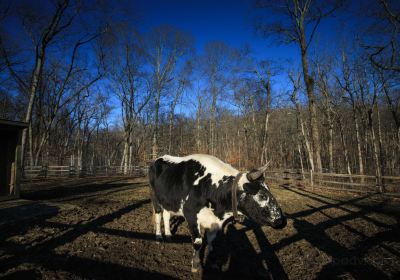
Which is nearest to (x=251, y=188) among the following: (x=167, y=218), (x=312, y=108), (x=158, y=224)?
(x=167, y=218)

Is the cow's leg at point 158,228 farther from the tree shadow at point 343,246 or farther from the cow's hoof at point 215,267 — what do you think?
the tree shadow at point 343,246

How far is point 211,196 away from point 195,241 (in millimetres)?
857

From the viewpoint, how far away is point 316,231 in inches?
249

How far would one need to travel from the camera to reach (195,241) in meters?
4.28

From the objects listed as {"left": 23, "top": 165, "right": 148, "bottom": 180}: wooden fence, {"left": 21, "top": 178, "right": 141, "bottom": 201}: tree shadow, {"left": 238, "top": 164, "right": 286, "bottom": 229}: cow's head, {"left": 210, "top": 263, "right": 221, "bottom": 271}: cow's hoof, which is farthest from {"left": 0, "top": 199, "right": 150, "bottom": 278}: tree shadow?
{"left": 23, "top": 165, "right": 148, "bottom": 180}: wooden fence

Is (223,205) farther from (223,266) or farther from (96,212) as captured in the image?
(96,212)

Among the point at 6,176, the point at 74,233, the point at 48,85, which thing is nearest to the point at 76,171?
the point at 48,85

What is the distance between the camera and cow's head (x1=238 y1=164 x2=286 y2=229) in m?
3.88

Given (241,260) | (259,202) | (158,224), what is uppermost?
(259,202)

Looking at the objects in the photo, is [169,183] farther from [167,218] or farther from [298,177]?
[298,177]

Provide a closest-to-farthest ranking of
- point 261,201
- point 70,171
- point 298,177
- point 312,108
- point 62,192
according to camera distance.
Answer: point 261,201, point 62,192, point 312,108, point 298,177, point 70,171

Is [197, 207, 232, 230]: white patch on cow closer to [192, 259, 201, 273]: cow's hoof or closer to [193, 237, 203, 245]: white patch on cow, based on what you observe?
[193, 237, 203, 245]: white patch on cow

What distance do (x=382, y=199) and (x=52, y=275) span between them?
1379 centimetres

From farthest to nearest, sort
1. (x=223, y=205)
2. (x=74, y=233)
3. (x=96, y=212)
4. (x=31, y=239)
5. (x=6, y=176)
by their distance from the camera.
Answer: (x=6, y=176)
(x=96, y=212)
(x=74, y=233)
(x=31, y=239)
(x=223, y=205)
